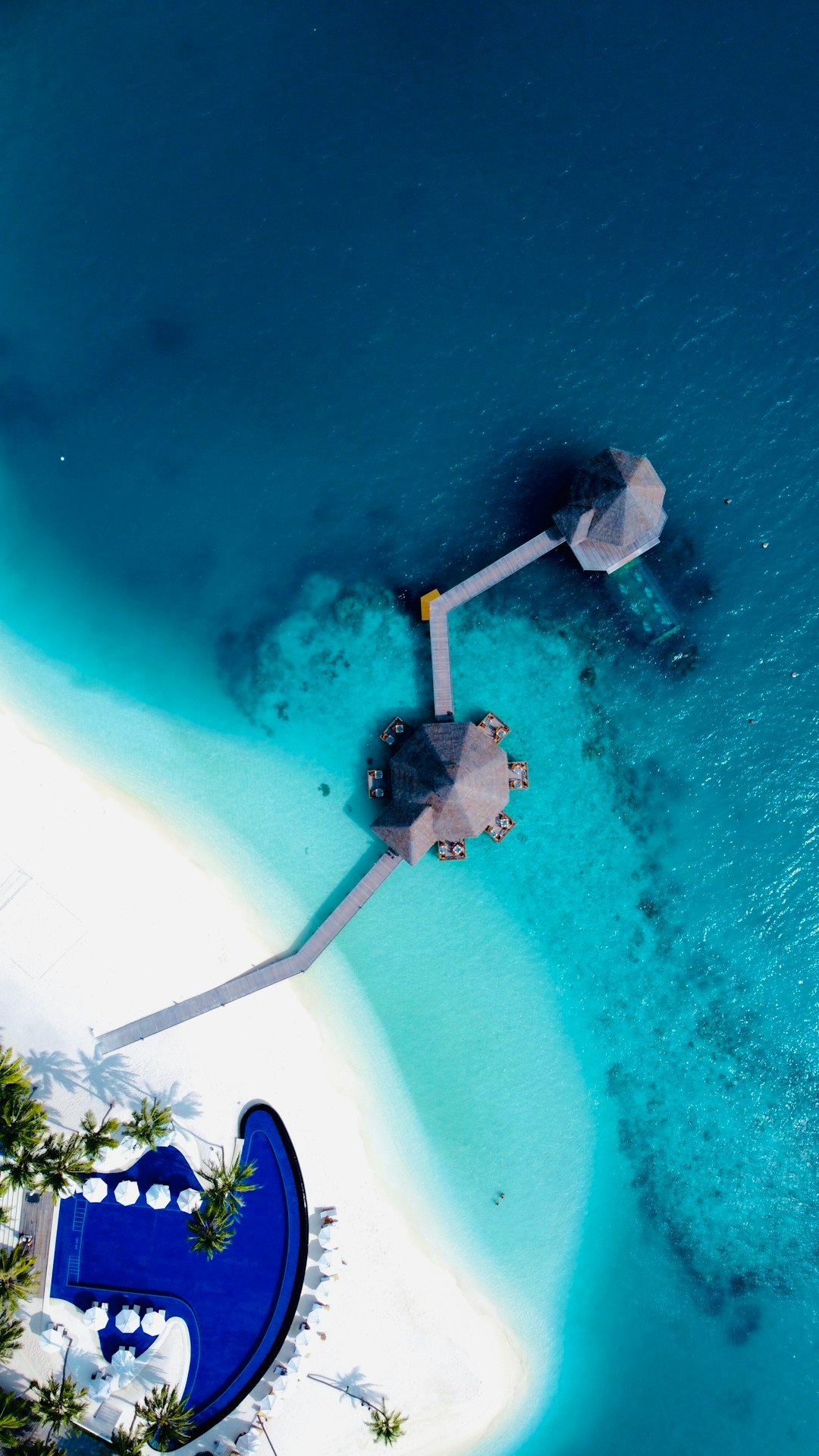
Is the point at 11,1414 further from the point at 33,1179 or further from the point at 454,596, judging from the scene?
the point at 454,596

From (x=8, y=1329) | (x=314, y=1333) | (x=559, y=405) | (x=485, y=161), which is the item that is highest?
(x=485, y=161)

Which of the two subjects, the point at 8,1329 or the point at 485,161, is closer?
the point at 8,1329

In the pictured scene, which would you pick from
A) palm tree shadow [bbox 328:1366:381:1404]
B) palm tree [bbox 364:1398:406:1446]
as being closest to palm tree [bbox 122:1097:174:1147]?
palm tree shadow [bbox 328:1366:381:1404]

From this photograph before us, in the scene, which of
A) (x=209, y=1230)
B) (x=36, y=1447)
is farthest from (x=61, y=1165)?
(x=36, y=1447)

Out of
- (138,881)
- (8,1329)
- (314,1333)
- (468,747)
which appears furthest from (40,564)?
(314,1333)

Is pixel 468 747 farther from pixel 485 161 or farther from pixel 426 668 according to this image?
pixel 485 161

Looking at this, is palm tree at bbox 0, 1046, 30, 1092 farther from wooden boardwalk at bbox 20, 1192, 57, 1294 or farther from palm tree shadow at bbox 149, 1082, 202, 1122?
palm tree shadow at bbox 149, 1082, 202, 1122

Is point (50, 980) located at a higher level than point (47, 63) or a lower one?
lower

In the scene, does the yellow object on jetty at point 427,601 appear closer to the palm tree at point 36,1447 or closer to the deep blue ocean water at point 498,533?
the deep blue ocean water at point 498,533
